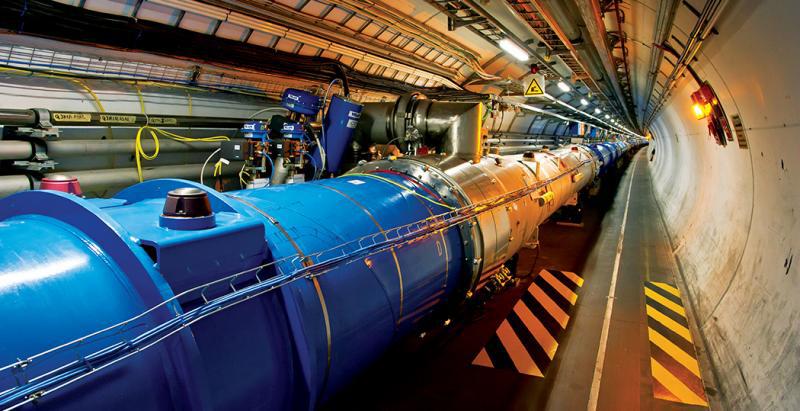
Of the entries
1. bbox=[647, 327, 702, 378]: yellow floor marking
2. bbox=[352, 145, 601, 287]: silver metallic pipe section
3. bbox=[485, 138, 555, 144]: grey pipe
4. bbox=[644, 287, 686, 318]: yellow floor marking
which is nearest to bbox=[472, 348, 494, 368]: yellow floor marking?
bbox=[352, 145, 601, 287]: silver metallic pipe section

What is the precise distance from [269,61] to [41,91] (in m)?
2.42

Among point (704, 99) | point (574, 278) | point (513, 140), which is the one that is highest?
point (704, 99)

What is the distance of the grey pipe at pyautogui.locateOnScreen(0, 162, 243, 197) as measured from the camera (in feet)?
12.7

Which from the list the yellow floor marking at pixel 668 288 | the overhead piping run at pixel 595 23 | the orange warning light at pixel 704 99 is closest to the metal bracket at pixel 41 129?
the overhead piping run at pixel 595 23

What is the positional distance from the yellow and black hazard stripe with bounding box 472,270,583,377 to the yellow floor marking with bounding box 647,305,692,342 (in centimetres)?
91

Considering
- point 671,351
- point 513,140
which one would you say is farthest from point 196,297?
point 513,140

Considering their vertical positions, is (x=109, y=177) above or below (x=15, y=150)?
below

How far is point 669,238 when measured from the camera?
9023 mm

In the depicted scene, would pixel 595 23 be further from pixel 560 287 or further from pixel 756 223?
pixel 560 287

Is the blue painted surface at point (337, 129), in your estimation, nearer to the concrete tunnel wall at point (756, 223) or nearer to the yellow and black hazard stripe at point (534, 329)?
the yellow and black hazard stripe at point (534, 329)

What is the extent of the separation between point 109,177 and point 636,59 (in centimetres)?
895

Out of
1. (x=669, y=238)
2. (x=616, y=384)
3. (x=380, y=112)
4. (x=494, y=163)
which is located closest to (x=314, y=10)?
(x=380, y=112)

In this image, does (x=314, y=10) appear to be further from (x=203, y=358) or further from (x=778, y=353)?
(x=778, y=353)

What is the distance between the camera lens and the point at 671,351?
15.1 ft
